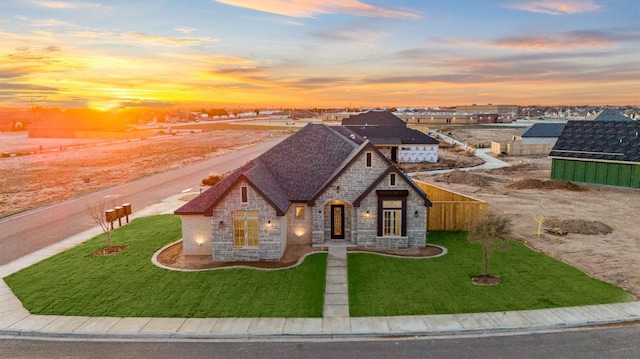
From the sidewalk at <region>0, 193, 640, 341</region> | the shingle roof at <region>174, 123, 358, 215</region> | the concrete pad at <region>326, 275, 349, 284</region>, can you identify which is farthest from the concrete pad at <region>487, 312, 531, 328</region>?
the shingle roof at <region>174, 123, 358, 215</region>

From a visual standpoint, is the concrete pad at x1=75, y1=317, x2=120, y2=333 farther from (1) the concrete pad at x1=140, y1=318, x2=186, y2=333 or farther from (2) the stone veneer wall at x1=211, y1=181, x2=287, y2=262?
(2) the stone veneer wall at x1=211, y1=181, x2=287, y2=262

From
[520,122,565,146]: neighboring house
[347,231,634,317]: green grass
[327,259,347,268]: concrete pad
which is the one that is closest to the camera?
[347,231,634,317]: green grass

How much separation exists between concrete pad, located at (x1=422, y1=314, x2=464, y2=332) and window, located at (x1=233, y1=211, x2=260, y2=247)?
10468 millimetres

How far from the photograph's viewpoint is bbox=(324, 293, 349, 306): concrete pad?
18172 millimetres

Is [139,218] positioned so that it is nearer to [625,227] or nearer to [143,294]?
[143,294]

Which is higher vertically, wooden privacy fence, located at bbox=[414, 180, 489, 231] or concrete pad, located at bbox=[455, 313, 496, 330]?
wooden privacy fence, located at bbox=[414, 180, 489, 231]

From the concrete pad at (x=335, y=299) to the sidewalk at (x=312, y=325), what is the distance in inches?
14.4

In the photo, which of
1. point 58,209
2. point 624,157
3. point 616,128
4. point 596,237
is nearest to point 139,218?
point 58,209

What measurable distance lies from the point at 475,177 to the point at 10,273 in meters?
44.2

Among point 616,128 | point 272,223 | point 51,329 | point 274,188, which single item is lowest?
point 51,329

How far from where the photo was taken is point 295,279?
2055 cm

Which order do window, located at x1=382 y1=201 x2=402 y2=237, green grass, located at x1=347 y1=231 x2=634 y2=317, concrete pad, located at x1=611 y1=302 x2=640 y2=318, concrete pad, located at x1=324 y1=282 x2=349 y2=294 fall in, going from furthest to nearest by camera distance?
window, located at x1=382 y1=201 x2=402 y2=237
concrete pad, located at x1=324 y1=282 x2=349 y2=294
green grass, located at x1=347 y1=231 x2=634 y2=317
concrete pad, located at x1=611 y1=302 x2=640 y2=318

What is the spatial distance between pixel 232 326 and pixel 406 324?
6.82m

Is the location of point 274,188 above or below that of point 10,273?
above
